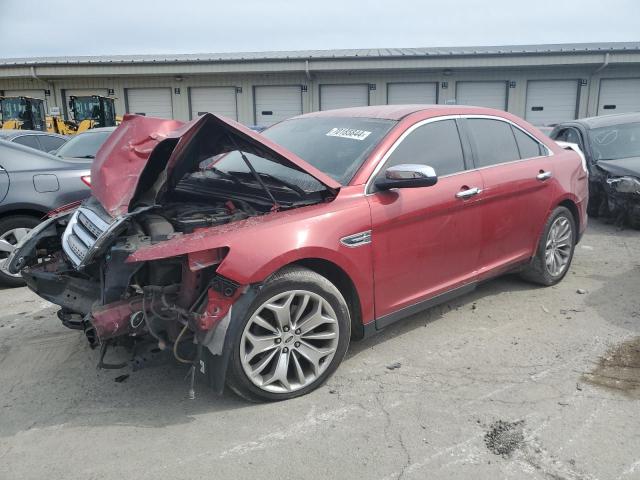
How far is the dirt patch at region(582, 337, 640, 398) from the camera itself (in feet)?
10.5

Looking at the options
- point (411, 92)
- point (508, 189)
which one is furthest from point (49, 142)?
point (411, 92)

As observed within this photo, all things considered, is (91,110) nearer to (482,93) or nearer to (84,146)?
(84,146)

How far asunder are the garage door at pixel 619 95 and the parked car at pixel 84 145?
22275 mm

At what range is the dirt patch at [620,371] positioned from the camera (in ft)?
10.5

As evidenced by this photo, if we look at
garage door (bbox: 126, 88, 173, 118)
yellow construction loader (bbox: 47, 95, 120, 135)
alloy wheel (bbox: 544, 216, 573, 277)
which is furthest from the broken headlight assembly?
garage door (bbox: 126, 88, 173, 118)

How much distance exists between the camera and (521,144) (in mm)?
4621

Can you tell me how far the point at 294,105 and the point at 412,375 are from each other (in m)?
22.7

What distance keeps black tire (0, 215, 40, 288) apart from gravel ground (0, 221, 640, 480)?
1294 mm

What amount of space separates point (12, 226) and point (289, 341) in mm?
3755

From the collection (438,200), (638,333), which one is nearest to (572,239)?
(638,333)

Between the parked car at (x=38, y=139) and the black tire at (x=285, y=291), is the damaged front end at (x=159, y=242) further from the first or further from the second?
the parked car at (x=38, y=139)

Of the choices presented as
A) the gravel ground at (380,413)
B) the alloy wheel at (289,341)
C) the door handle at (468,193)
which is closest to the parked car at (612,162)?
the gravel ground at (380,413)

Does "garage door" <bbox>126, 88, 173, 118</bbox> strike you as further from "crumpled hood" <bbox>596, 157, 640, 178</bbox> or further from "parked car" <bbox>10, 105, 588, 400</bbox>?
"parked car" <bbox>10, 105, 588, 400</bbox>

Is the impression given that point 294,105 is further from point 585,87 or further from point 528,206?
point 528,206
